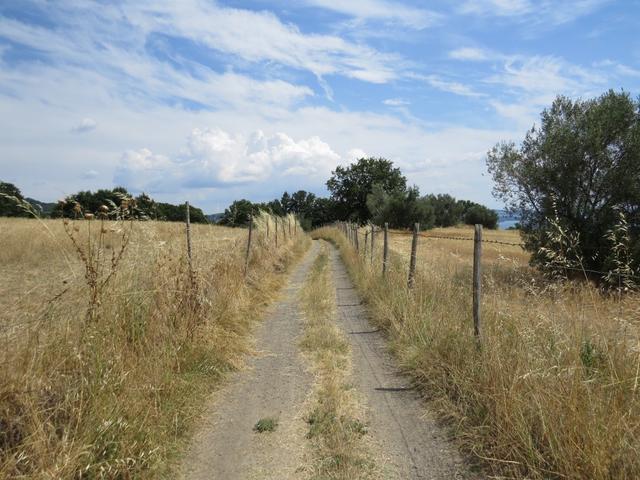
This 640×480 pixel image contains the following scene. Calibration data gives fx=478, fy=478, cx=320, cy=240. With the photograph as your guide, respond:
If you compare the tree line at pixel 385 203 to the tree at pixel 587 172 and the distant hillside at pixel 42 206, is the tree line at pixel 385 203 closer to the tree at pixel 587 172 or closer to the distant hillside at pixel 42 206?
the tree at pixel 587 172

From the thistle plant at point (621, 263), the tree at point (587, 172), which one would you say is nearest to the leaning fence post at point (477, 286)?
the thistle plant at point (621, 263)

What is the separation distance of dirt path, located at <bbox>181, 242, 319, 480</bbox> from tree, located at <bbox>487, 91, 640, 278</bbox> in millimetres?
12275

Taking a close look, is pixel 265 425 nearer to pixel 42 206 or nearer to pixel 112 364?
pixel 112 364

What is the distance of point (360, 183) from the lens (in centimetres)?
7738

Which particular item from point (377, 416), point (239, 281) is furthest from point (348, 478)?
point (239, 281)

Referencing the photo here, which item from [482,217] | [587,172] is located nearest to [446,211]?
[482,217]

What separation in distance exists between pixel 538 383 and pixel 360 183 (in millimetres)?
74419

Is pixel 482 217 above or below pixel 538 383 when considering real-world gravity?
above

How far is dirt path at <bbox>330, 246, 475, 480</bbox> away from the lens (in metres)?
3.67

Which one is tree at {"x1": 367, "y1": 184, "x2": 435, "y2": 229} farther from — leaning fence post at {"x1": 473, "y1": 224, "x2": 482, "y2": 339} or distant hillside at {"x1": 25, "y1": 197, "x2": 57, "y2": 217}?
distant hillside at {"x1": 25, "y1": 197, "x2": 57, "y2": 217}

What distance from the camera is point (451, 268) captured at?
27.6 ft

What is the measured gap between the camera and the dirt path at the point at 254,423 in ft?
12.1

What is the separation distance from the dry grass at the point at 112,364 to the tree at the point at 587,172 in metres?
12.9

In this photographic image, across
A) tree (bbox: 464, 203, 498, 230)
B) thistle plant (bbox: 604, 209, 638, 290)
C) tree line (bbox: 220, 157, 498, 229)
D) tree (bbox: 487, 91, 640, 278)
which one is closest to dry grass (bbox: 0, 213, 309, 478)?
thistle plant (bbox: 604, 209, 638, 290)
